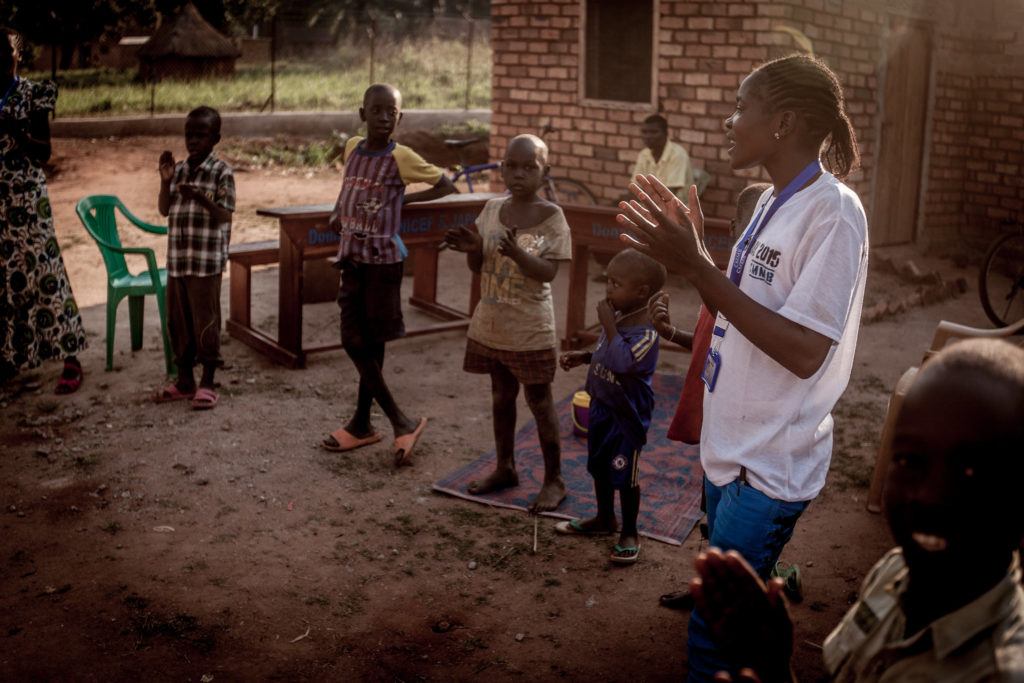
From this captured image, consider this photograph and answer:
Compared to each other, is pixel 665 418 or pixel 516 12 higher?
pixel 516 12

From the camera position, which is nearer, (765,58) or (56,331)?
(56,331)

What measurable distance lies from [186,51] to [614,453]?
19297 mm

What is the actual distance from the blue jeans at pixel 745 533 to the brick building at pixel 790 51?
22.7 ft

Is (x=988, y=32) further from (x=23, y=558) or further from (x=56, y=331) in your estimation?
(x=23, y=558)

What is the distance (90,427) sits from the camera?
562cm

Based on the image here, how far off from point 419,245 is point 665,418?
99.1 inches

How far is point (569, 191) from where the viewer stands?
10.3m

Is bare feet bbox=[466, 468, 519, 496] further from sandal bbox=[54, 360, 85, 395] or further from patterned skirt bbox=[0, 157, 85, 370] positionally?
patterned skirt bbox=[0, 157, 85, 370]

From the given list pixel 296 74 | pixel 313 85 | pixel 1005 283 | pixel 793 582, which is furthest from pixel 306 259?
pixel 296 74

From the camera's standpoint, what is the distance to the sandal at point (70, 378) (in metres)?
6.13

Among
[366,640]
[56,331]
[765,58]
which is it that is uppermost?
[765,58]

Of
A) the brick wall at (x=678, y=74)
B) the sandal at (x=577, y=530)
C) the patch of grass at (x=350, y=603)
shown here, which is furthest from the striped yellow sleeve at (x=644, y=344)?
the brick wall at (x=678, y=74)

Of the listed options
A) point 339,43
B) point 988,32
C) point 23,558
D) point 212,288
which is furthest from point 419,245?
point 339,43

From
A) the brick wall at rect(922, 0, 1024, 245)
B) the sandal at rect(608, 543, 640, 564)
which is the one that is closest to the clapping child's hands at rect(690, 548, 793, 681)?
the sandal at rect(608, 543, 640, 564)
